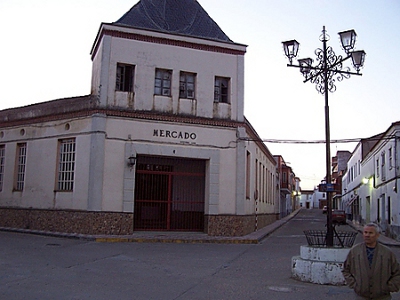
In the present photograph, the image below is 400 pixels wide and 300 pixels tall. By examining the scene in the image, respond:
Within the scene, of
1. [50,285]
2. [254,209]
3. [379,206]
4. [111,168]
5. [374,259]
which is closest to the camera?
[374,259]

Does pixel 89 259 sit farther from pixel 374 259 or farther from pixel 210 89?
pixel 210 89

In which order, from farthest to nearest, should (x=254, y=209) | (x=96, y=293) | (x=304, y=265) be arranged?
(x=254, y=209)
(x=304, y=265)
(x=96, y=293)

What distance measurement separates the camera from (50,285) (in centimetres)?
841

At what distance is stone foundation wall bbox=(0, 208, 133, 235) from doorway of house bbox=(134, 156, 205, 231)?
140cm

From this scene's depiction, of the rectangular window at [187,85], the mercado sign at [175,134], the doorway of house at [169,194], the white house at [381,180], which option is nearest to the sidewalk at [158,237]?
the doorway of house at [169,194]

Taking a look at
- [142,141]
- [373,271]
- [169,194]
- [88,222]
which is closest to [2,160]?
[88,222]

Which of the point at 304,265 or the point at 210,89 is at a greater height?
the point at 210,89

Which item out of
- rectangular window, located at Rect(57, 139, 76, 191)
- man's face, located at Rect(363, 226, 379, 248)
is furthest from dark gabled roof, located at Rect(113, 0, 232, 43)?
man's face, located at Rect(363, 226, 379, 248)

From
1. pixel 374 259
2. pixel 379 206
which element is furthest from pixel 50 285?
pixel 379 206

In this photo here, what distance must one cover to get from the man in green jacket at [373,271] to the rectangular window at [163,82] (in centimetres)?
1502

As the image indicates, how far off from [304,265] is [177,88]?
447 inches

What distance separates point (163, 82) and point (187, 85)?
1.05 meters

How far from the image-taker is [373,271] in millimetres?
4727

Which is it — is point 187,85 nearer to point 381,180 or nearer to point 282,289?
point 282,289
